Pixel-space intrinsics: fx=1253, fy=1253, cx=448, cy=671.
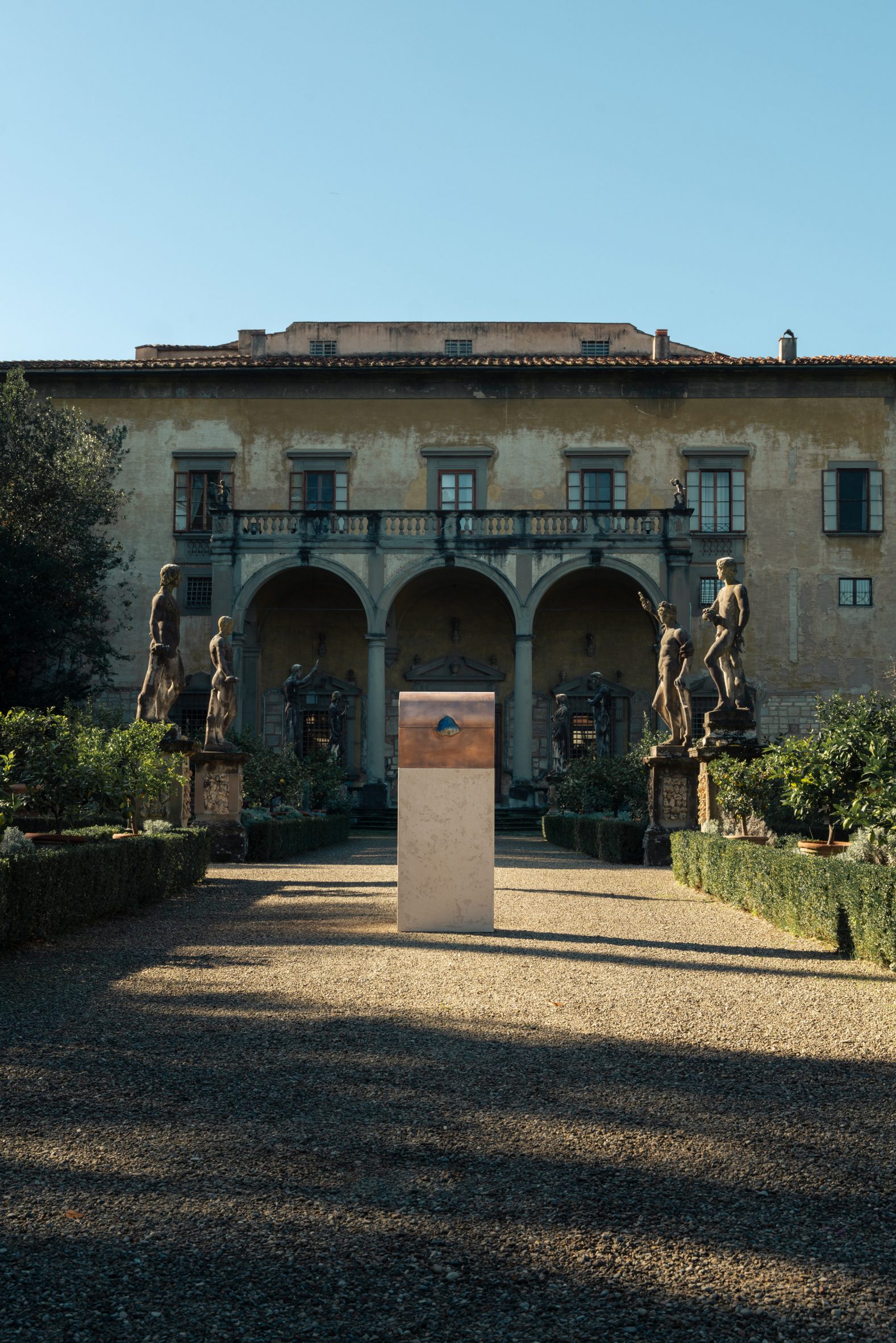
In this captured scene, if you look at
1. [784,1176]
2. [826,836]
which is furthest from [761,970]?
[826,836]

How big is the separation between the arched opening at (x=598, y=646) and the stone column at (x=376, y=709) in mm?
4657

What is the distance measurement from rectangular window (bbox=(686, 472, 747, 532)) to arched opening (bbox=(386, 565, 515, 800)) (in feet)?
18.4

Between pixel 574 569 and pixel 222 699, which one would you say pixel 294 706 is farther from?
pixel 222 699

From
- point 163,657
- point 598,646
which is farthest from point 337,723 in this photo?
point 163,657

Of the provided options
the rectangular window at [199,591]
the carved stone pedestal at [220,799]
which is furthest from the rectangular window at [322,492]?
the carved stone pedestal at [220,799]

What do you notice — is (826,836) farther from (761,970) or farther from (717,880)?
(761,970)

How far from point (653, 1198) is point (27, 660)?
30345 mm

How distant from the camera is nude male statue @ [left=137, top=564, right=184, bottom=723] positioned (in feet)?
48.0

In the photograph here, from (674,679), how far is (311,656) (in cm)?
1850

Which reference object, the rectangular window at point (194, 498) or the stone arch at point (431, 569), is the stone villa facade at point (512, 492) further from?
the stone arch at point (431, 569)

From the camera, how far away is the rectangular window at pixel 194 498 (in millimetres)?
33281

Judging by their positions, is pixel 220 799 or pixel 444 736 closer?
pixel 444 736

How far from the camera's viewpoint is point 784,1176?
324 centimetres

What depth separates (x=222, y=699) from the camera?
16.4m
